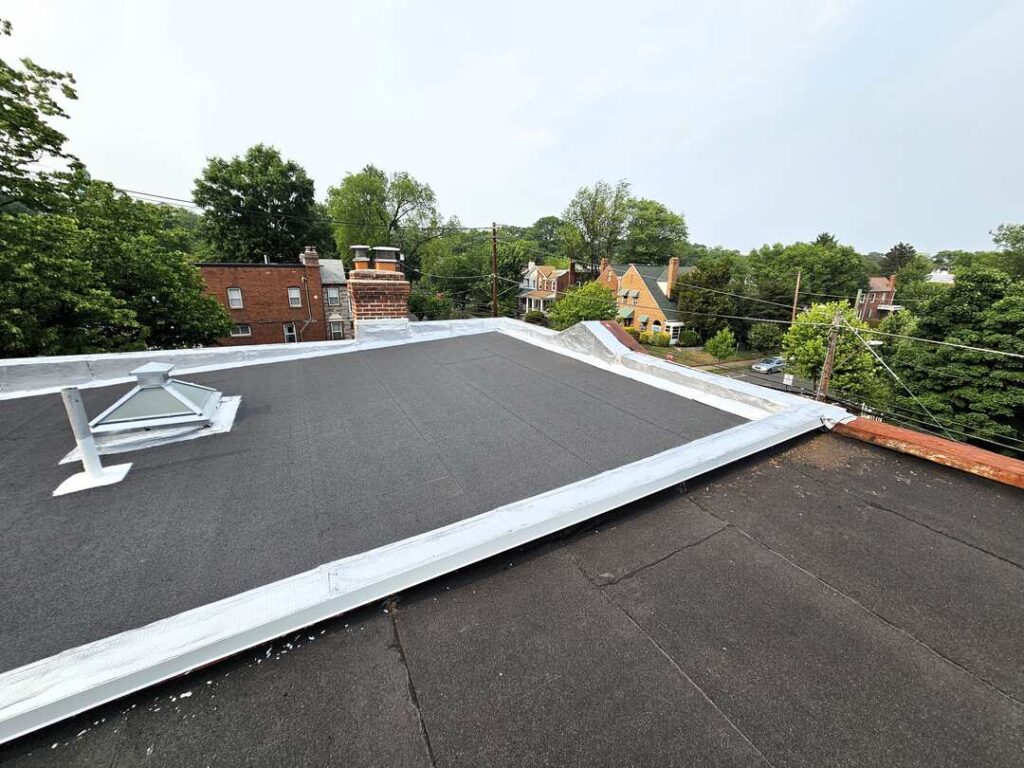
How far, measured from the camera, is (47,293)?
28.3ft

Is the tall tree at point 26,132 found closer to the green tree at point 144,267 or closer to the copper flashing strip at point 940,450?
the green tree at point 144,267

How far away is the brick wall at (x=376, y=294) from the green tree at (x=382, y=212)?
3585cm

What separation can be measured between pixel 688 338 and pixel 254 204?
3773 centimetres

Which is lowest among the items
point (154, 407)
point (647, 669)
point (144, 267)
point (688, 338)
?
point (688, 338)

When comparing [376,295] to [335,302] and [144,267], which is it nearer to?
[144,267]

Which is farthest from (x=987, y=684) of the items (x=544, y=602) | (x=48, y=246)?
(x=48, y=246)

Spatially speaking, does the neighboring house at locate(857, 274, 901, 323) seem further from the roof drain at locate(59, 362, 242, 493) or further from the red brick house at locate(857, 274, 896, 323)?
the roof drain at locate(59, 362, 242, 493)

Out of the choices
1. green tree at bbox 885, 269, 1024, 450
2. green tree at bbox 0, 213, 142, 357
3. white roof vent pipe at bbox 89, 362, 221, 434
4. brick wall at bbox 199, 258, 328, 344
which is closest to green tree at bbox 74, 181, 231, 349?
green tree at bbox 0, 213, 142, 357

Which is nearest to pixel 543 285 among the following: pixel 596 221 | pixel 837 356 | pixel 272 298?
pixel 596 221

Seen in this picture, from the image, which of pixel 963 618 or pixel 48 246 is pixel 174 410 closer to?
pixel 963 618

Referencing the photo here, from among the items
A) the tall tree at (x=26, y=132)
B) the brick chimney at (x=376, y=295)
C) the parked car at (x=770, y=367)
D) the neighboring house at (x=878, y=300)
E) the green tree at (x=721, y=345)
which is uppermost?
the tall tree at (x=26, y=132)

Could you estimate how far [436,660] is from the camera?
1312 millimetres

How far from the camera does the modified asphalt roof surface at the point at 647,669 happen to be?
3.50 feet

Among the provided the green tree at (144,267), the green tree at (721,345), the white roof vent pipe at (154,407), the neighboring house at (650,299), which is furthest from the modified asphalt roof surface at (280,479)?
the neighboring house at (650,299)
